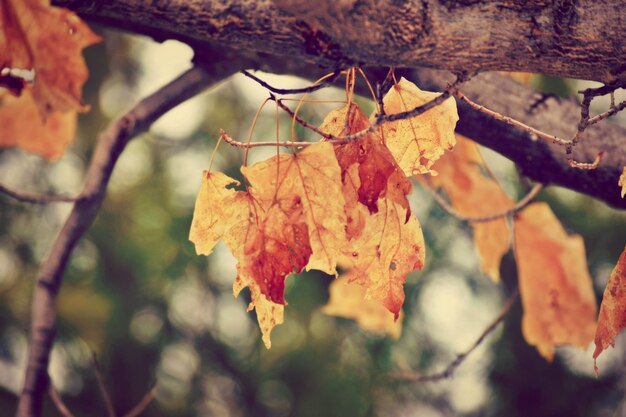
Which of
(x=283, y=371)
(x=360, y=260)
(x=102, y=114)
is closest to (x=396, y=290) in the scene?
(x=360, y=260)

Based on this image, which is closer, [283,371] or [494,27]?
[494,27]

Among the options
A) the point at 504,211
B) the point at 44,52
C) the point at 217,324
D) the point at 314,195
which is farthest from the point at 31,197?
the point at 217,324

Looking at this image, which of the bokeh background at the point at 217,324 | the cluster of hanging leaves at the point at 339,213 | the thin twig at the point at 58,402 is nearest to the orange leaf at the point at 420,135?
the cluster of hanging leaves at the point at 339,213

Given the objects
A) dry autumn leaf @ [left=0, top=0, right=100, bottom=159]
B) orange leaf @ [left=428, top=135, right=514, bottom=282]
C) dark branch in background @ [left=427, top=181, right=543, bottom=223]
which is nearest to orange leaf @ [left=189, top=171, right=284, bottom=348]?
dry autumn leaf @ [left=0, top=0, right=100, bottom=159]

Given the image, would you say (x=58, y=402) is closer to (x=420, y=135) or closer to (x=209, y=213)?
(x=209, y=213)

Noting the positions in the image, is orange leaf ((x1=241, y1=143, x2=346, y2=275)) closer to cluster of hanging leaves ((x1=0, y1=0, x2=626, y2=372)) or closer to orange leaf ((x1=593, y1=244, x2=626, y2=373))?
cluster of hanging leaves ((x1=0, y1=0, x2=626, y2=372))

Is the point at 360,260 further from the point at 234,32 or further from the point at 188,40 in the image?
the point at 188,40
